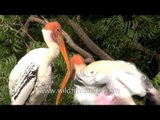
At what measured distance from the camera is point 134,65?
2.58 meters

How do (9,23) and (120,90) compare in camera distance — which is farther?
(9,23)

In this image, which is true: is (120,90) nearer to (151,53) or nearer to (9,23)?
(151,53)

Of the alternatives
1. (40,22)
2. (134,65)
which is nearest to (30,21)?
(40,22)

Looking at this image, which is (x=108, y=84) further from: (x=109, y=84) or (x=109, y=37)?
(x=109, y=37)

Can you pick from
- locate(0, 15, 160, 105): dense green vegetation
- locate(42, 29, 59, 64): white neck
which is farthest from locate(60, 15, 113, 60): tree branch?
locate(42, 29, 59, 64): white neck

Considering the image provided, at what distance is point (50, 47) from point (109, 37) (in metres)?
0.32

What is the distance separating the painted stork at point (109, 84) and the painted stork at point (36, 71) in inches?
4.4

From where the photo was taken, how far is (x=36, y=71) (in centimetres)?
246

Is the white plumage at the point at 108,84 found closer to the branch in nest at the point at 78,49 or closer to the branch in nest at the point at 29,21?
the branch in nest at the point at 78,49

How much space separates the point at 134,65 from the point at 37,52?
43 cm

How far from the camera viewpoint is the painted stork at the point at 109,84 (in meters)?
2.49

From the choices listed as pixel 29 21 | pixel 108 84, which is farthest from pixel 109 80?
pixel 29 21

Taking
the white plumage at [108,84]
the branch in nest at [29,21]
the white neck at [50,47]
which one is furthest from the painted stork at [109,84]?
the branch in nest at [29,21]

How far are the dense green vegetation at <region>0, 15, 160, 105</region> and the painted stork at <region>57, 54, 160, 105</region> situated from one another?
8 centimetres
